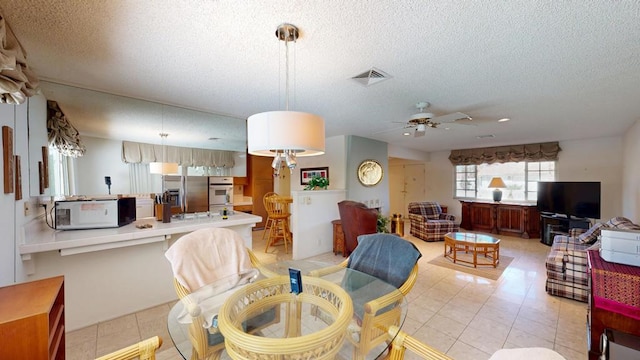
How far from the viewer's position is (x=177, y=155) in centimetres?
290

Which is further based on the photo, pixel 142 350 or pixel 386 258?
pixel 386 258

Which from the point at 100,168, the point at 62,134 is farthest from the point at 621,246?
the point at 62,134

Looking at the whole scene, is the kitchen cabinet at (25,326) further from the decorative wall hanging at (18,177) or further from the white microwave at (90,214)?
the white microwave at (90,214)

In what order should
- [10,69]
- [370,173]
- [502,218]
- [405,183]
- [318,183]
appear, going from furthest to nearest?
[405,183], [502,218], [370,173], [318,183], [10,69]

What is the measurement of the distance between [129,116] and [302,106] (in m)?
1.91

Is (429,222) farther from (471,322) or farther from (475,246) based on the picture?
(471,322)

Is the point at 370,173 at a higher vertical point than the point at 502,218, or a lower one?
higher

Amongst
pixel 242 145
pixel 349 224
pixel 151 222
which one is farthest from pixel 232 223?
pixel 349 224

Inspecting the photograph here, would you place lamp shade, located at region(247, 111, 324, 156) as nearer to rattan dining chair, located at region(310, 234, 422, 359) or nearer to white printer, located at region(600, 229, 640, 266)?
rattan dining chair, located at region(310, 234, 422, 359)

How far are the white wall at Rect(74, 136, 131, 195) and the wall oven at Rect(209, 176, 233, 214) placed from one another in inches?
37.5

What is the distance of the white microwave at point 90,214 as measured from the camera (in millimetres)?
2129

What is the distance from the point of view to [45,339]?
1041 millimetres

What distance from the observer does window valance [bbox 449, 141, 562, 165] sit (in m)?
5.41

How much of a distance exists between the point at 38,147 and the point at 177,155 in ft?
3.59
